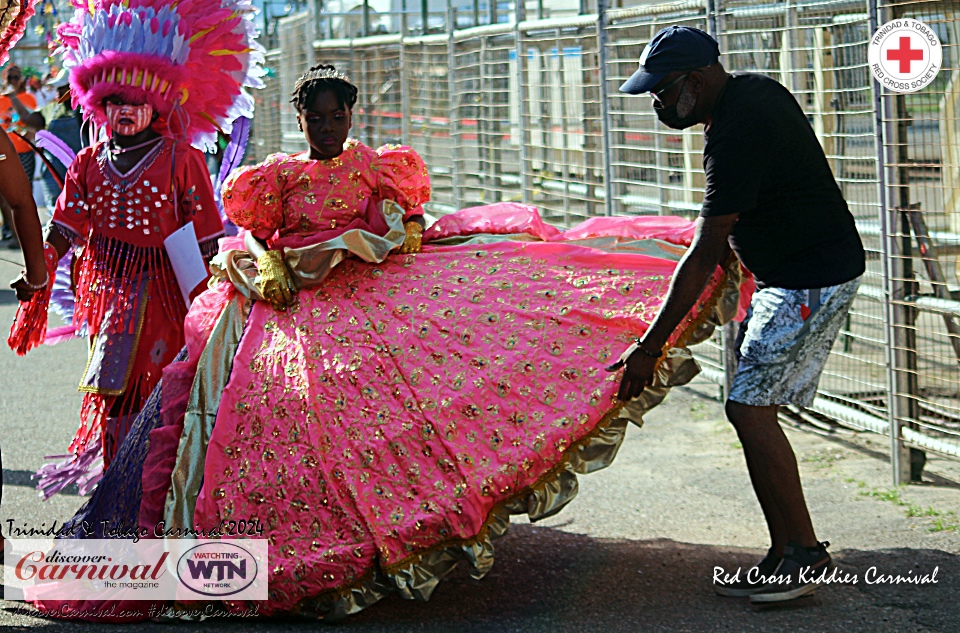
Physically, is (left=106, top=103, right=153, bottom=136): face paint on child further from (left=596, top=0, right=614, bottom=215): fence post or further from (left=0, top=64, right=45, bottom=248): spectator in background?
(left=0, top=64, right=45, bottom=248): spectator in background

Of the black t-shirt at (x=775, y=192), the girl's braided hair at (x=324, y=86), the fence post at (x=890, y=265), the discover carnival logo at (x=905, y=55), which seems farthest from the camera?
the fence post at (x=890, y=265)

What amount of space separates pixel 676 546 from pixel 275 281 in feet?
6.23

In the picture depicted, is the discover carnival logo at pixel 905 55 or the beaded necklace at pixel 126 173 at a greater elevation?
the discover carnival logo at pixel 905 55

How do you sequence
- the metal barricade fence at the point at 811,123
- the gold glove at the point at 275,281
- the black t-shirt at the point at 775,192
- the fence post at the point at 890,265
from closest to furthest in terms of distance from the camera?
the black t-shirt at the point at 775,192 < the gold glove at the point at 275,281 < the fence post at the point at 890,265 < the metal barricade fence at the point at 811,123

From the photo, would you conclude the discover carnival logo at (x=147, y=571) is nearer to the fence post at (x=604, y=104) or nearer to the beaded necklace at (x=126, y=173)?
the beaded necklace at (x=126, y=173)

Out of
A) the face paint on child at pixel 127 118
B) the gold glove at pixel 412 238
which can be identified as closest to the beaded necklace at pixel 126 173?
the face paint on child at pixel 127 118

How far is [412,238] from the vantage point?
4559 millimetres

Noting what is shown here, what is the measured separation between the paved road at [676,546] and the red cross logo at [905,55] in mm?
1856

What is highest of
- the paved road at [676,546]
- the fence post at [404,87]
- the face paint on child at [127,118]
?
the fence post at [404,87]

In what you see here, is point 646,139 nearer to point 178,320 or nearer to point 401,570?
point 178,320

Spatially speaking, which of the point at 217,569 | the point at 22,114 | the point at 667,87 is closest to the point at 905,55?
the point at 667,87

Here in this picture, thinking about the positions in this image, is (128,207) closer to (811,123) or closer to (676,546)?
(676,546)

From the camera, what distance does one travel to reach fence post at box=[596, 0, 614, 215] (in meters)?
7.52

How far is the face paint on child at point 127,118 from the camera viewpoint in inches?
203
